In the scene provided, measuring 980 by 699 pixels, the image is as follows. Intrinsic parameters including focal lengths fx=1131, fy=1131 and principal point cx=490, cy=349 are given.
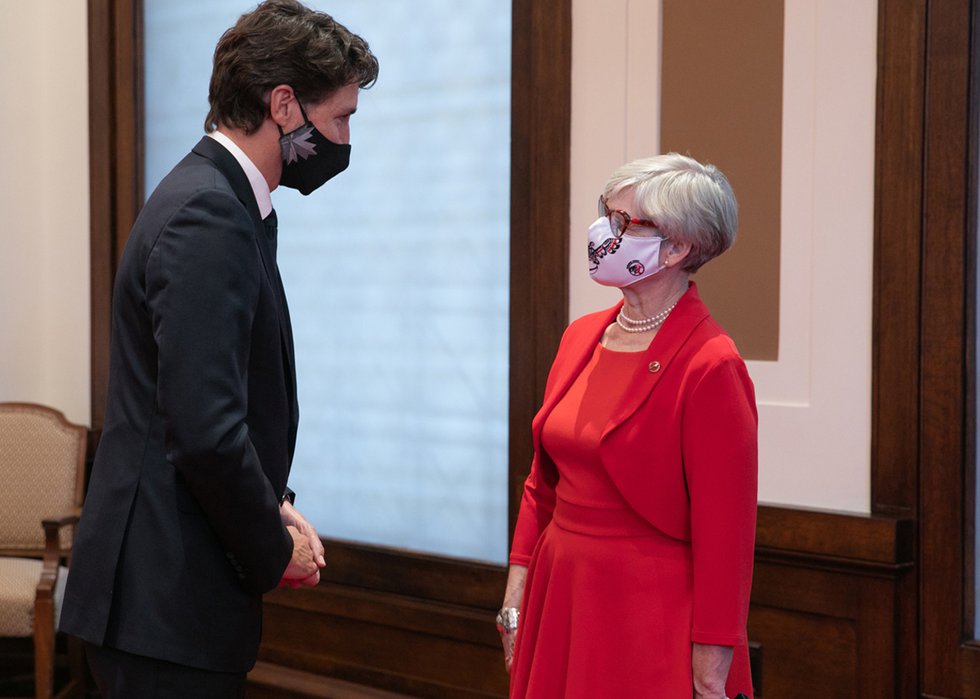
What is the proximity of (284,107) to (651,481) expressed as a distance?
89 centimetres

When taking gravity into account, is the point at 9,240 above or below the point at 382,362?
above

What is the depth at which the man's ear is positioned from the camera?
1.81 meters

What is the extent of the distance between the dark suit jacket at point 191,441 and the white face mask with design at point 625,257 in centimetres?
63

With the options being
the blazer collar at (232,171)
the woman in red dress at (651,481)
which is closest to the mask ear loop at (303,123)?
the blazer collar at (232,171)

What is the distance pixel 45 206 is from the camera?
467cm

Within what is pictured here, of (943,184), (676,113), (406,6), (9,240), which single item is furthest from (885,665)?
(9,240)

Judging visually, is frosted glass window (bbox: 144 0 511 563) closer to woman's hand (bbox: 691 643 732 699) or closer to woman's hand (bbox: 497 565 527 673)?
woman's hand (bbox: 497 565 527 673)

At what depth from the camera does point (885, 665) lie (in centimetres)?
279

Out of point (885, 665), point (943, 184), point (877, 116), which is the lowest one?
point (885, 665)

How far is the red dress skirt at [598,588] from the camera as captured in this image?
6.49 feet

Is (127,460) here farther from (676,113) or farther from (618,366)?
(676,113)

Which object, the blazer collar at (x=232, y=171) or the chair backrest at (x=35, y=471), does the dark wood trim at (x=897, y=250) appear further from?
the chair backrest at (x=35, y=471)

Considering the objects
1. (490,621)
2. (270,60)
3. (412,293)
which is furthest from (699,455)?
(412,293)

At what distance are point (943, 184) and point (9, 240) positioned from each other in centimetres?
355
